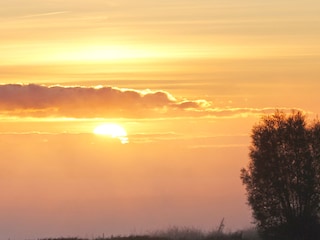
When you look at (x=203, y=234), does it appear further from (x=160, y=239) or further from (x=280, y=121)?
(x=280, y=121)

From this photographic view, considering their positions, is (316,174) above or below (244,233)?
above

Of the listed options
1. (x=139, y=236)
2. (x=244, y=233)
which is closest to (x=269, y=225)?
(x=244, y=233)

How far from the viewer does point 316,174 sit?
74.4 m

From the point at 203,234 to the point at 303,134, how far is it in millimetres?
17610

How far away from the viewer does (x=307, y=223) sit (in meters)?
73.1

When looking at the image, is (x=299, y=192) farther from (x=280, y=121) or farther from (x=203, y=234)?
(x=203, y=234)

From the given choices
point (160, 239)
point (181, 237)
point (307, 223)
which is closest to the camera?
point (160, 239)

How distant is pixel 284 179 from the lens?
74125 millimetres

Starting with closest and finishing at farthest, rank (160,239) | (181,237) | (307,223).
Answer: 1. (160,239)
2. (181,237)
3. (307,223)

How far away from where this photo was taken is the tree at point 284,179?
7375 cm

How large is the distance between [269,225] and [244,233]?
2.28 m

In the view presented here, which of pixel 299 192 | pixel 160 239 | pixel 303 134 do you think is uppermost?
pixel 303 134

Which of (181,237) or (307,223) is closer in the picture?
(181,237)

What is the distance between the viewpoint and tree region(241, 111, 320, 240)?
73.8 metres
